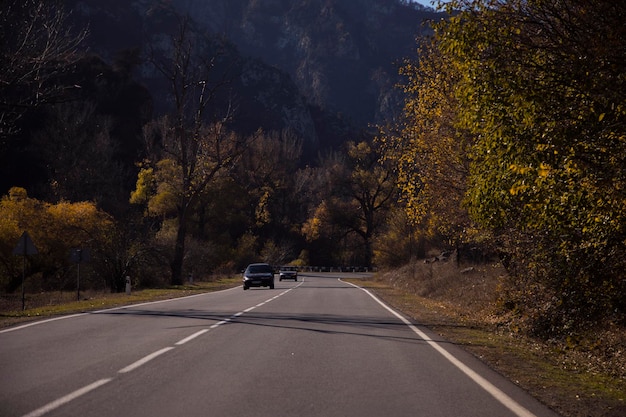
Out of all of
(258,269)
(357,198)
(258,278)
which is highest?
(357,198)

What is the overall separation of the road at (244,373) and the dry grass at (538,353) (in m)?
0.44

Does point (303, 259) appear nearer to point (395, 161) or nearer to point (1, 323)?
point (395, 161)

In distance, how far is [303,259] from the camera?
3524 inches

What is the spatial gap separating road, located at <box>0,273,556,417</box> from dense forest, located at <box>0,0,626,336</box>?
2784 millimetres

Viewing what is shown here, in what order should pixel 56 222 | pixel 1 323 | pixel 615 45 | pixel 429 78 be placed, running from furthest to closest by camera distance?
pixel 56 222
pixel 429 78
pixel 1 323
pixel 615 45

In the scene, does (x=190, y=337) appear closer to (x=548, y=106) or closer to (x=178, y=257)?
(x=548, y=106)

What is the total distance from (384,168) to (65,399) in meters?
64.4

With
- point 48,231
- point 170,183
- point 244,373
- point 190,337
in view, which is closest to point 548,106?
point 244,373

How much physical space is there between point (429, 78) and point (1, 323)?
14.5 metres

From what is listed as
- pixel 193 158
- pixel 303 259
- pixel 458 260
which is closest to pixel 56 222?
pixel 193 158

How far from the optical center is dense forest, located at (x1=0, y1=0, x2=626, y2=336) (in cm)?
923

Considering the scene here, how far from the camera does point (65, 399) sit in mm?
7273

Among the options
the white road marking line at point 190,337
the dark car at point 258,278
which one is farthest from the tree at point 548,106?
the dark car at point 258,278

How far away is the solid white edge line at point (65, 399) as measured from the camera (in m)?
6.63
